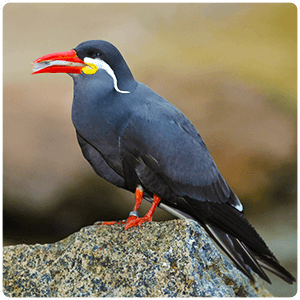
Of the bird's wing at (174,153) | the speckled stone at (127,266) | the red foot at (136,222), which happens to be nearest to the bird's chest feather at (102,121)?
A: the bird's wing at (174,153)

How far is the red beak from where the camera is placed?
343cm

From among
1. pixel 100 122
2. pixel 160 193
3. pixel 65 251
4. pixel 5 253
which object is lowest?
pixel 5 253

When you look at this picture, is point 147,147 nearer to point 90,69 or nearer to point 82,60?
point 90,69

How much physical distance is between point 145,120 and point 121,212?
2782mm

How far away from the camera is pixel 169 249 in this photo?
10.5ft

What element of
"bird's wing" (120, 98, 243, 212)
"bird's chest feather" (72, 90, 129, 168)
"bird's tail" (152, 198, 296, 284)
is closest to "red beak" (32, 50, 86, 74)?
"bird's chest feather" (72, 90, 129, 168)

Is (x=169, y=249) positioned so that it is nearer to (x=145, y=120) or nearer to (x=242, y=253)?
(x=242, y=253)

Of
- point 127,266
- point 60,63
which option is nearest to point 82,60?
point 60,63

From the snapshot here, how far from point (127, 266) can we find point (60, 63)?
82.4 inches

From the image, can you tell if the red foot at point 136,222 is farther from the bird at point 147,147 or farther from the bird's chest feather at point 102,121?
the bird's chest feather at point 102,121

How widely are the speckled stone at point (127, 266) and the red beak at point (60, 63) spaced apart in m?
1.65

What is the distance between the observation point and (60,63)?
3.43m

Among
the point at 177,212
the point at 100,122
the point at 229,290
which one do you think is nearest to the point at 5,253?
the point at 100,122

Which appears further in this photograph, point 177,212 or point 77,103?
point 177,212
